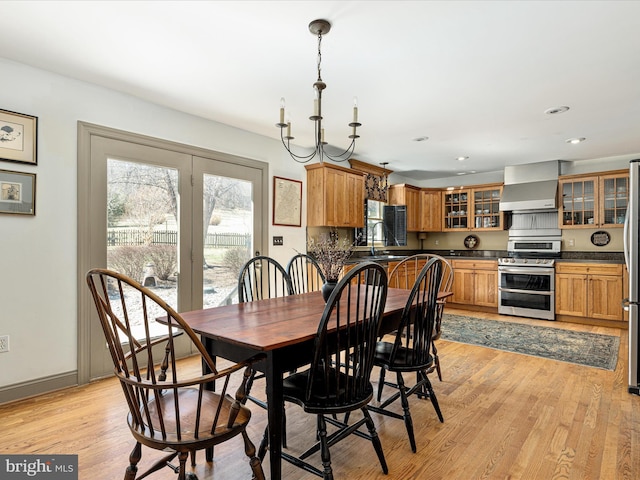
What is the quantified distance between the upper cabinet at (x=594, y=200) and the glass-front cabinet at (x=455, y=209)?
151cm

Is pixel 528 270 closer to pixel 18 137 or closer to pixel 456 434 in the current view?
pixel 456 434

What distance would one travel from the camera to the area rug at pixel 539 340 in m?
3.80

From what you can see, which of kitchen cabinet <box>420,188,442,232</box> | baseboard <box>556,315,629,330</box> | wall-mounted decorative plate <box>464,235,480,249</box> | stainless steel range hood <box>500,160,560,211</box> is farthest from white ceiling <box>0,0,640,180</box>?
wall-mounted decorative plate <box>464,235,480,249</box>

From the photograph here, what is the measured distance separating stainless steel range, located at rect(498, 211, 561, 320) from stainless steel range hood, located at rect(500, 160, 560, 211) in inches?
14.3

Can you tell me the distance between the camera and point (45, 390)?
2811 millimetres

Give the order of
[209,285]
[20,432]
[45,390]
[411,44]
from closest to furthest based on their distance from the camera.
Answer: [20,432], [411,44], [45,390], [209,285]

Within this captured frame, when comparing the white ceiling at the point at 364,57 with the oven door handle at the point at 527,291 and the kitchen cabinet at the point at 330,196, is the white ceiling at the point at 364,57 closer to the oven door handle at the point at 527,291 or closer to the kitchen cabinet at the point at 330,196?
the kitchen cabinet at the point at 330,196

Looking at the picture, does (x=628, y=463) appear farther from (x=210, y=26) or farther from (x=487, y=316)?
(x=487, y=316)

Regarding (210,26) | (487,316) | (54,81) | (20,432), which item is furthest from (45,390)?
(487,316)

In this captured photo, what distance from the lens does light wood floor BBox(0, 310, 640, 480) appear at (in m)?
1.91

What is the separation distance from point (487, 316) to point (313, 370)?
5.05 meters

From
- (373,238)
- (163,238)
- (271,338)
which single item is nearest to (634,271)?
(271,338)

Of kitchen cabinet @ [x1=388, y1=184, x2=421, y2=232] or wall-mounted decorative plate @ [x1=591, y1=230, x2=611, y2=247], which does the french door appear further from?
wall-mounted decorative plate @ [x1=591, y1=230, x2=611, y2=247]

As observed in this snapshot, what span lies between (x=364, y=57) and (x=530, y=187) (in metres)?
4.57
